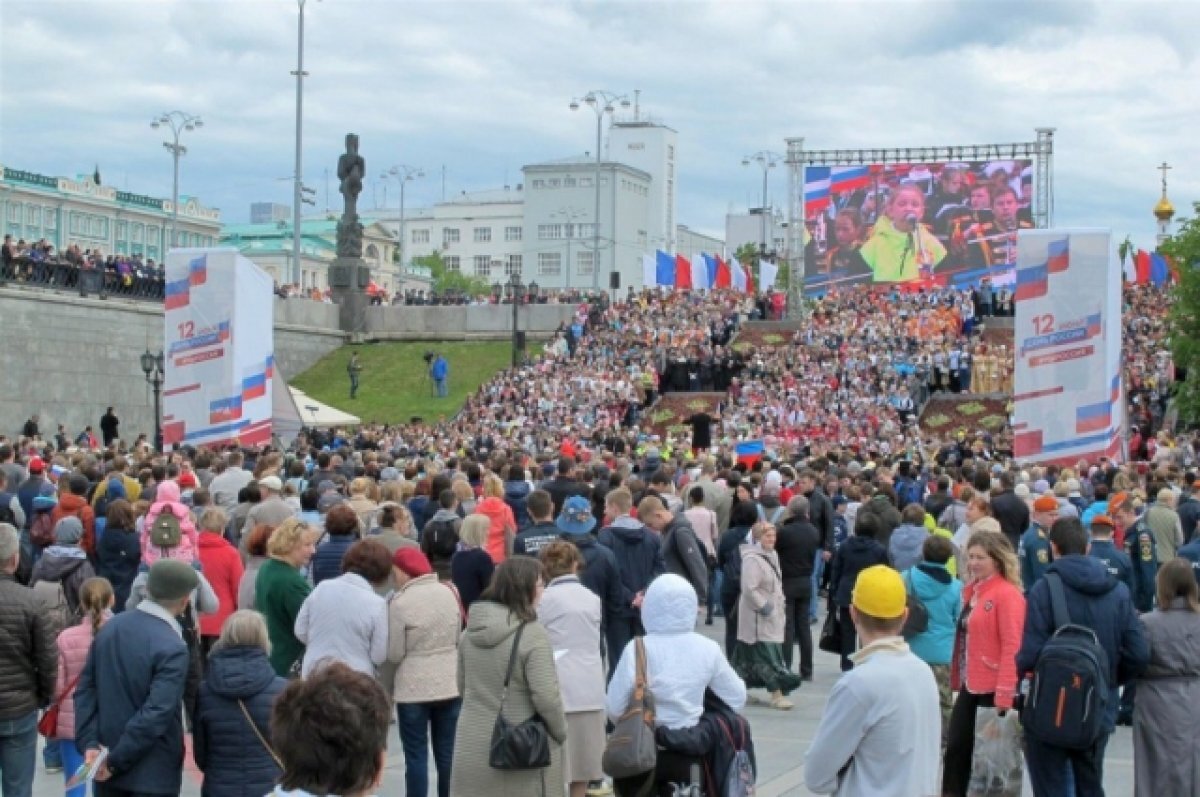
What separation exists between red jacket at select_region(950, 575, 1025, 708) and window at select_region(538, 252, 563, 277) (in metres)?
117

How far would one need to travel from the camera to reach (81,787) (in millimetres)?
8648

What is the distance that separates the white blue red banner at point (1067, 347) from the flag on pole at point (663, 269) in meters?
30.6

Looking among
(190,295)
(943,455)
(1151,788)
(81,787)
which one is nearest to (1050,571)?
(1151,788)

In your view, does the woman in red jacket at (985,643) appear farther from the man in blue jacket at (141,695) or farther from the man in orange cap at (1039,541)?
the man in blue jacket at (141,695)

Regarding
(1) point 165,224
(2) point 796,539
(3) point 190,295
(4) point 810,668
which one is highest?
(1) point 165,224

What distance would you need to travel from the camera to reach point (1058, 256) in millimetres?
20828

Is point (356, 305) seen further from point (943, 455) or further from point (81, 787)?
point (81, 787)

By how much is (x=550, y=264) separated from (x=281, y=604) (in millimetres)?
117534

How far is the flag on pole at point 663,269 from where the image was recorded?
51469 millimetres

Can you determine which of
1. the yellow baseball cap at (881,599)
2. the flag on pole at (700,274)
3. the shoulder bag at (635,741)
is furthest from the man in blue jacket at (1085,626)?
the flag on pole at (700,274)

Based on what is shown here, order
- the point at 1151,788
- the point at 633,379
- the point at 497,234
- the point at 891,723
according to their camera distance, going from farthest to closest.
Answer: the point at 497,234, the point at 633,379, the point at 1151,788, the point at 891,723

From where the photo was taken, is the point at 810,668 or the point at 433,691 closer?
the point at 433,691

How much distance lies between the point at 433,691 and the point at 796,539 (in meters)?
5.57

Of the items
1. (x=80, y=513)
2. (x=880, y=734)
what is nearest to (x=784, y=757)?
(x=880, y=734)
